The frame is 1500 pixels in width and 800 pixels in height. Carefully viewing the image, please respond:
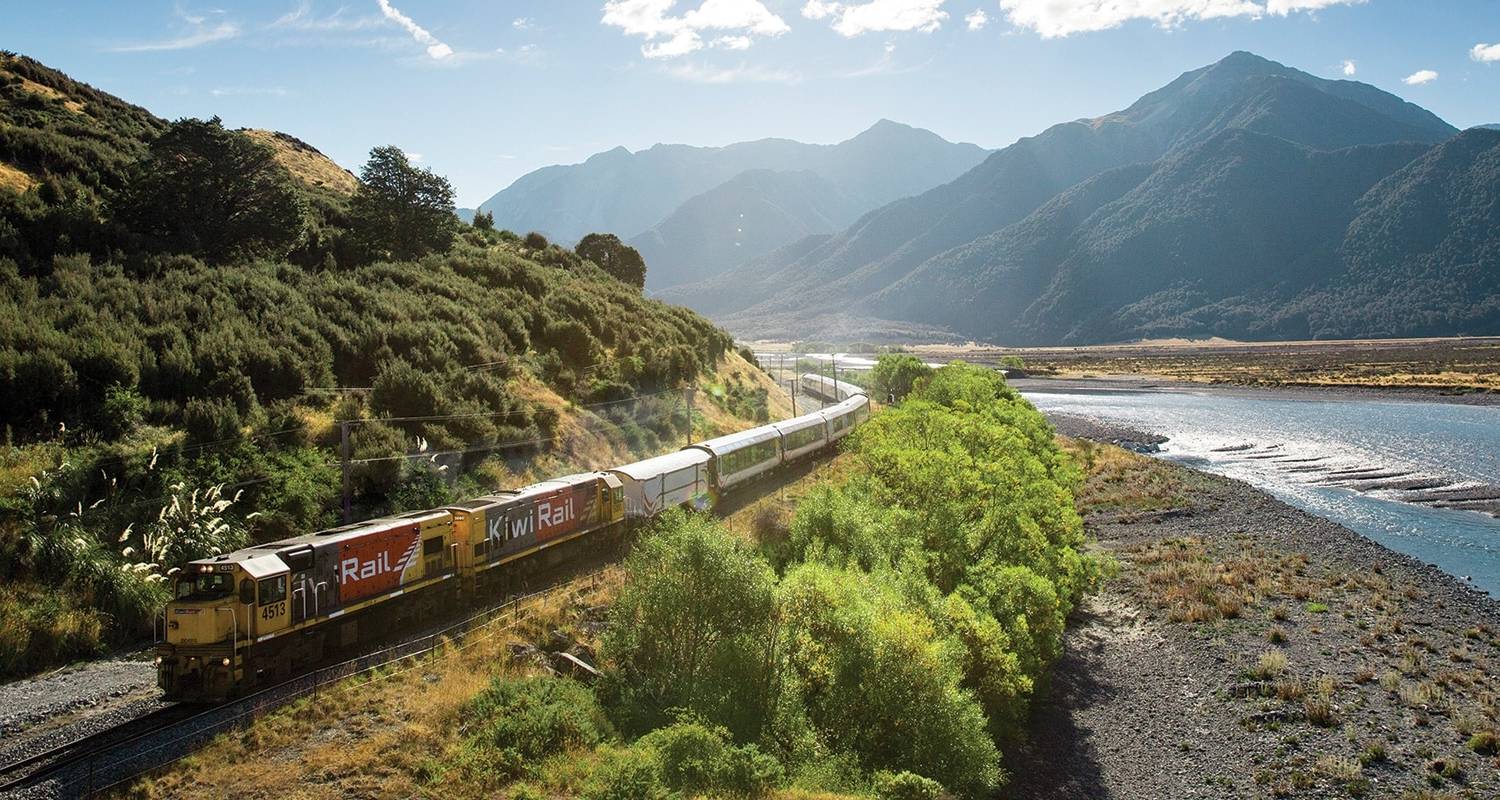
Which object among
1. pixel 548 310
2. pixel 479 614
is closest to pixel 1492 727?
pixel 479 614

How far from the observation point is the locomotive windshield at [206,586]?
18281 mm

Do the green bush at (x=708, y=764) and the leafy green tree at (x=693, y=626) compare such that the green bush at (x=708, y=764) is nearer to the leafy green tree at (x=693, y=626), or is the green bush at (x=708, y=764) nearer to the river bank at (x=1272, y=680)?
the leafy green tree at (x=693, y=626)

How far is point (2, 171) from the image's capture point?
42.1 m

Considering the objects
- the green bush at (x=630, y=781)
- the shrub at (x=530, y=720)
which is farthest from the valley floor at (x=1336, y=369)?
the green bush at (x=630, y=781)

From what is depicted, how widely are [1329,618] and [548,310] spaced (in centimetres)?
4354

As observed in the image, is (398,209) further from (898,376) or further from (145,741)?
(898,376)

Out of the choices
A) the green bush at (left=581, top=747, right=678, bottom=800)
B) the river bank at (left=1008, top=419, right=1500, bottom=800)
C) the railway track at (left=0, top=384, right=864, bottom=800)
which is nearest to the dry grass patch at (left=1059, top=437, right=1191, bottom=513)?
the river bank at (left=1008, top=419, right=1500, bottom=800)

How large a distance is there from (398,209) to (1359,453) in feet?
248

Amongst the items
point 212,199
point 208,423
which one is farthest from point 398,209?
point 208,423

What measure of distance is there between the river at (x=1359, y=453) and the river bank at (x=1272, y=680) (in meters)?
5.46

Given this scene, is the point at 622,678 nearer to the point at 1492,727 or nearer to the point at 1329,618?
the point at 1492,727

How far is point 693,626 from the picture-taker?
2220 centimetres

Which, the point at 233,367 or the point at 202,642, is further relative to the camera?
the point at 233,367

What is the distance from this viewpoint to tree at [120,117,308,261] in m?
42.6
